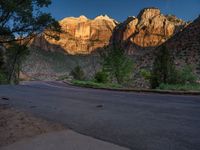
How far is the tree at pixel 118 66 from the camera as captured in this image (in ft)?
123

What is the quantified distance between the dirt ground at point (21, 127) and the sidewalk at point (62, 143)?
46 centimetres

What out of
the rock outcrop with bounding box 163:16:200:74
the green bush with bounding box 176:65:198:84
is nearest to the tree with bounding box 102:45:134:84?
the rock outcrop with bounding box 163:16:200:74

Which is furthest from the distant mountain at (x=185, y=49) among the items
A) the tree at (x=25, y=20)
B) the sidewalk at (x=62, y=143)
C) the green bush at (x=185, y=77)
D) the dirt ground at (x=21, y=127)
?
the sidewalk at (x=62, y=143)

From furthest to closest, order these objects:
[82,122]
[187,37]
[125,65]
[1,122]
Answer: [187,37], [125,65], [1,122], [82,122]

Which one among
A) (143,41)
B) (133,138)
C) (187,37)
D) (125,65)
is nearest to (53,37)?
(133,138)

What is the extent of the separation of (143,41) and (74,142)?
19533cm

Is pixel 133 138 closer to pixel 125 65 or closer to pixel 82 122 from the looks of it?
pixel 82 122

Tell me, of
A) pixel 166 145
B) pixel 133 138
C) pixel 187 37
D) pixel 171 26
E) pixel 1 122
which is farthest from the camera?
pixel 171 26

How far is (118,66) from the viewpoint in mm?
37656

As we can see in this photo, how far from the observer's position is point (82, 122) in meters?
7.40

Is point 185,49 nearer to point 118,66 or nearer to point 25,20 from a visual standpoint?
point 118,66

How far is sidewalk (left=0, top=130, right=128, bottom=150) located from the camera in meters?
5.02

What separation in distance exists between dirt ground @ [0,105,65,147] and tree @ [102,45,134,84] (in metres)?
29.1

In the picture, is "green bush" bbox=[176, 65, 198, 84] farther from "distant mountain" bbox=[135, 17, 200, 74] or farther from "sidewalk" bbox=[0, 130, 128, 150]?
"sidewalk" bbox=[0, 130, 128, 150]
